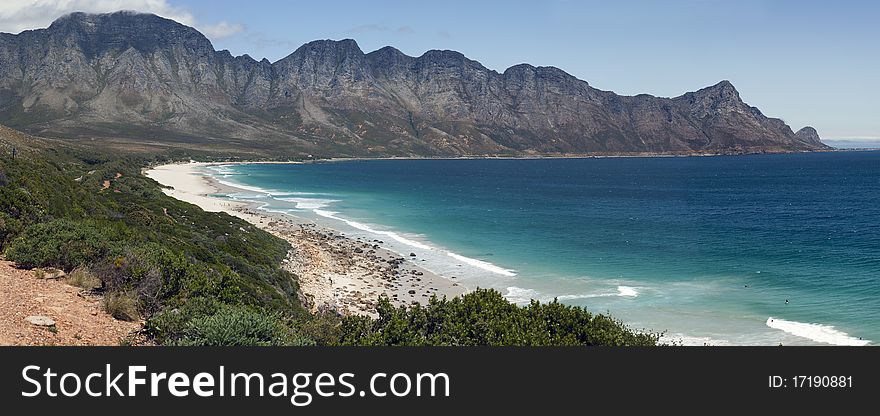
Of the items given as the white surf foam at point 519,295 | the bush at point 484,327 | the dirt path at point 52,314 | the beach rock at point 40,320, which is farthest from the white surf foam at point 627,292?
the beach rock at point 40,320

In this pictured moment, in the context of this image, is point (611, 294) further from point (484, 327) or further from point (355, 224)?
point (355, 224)

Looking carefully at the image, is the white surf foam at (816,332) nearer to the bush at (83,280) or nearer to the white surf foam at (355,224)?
the white surf foam at (355,224)

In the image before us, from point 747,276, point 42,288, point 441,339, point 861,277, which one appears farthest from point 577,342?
point 861,277

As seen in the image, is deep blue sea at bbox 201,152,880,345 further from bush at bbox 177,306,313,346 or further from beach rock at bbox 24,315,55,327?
beach rock at bbox 24,315,55,327

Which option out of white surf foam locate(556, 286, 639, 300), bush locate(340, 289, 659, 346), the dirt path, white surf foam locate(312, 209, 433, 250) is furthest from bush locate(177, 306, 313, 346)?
white surf foam locate(312, 209, 433, 250)

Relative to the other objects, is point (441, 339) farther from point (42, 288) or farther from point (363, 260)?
point (363, 260)

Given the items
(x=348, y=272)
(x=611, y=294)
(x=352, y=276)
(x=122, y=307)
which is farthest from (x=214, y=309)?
(x=348, y=272)
